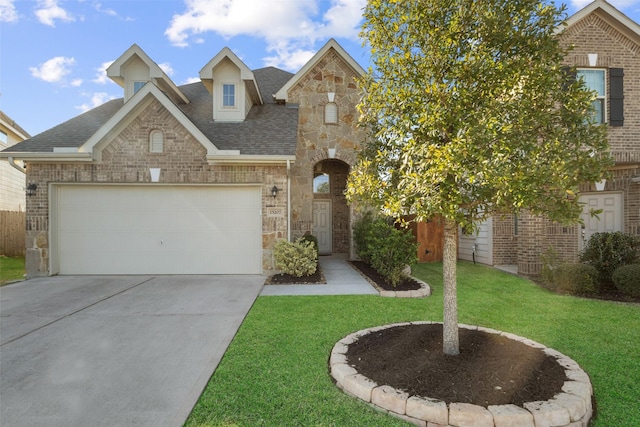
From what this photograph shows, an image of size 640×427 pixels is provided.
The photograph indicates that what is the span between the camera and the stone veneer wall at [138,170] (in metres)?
8.96

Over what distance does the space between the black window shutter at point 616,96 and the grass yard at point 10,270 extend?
16.8 meters

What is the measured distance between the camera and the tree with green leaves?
304cm

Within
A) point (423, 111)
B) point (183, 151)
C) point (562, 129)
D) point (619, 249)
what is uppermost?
point (183, 151)

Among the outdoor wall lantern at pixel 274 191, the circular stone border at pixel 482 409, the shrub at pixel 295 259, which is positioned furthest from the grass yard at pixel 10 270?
the circular stone border at pixel 482 409

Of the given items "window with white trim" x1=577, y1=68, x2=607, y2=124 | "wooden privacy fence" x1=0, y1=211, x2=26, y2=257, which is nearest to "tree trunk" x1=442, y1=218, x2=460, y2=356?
"window with white trim" x1=577, y1=68, x2=607, y2=124

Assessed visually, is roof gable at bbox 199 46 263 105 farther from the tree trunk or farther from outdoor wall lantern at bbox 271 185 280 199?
the tree trunk

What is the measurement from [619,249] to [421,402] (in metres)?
7.80

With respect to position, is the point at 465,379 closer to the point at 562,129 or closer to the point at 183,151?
the point at 562,129

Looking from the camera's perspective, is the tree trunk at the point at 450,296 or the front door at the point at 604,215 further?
the front door at the point at 604,215

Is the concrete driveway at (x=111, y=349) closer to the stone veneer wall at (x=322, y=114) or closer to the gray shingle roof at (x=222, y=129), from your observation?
the gray shingle roof at (x=222, y=129)

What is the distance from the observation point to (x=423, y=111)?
3385 millimetres

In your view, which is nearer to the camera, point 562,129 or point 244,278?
point 562,129

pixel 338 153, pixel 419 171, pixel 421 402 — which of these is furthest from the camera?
pixel 338 153

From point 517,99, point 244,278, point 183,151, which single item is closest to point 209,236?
point 244,278
